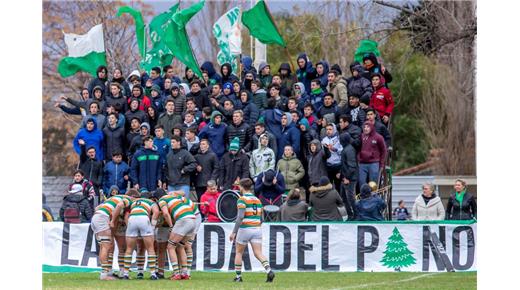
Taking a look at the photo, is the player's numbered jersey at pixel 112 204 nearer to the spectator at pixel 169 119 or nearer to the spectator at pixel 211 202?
the spectator at pixel 211 202

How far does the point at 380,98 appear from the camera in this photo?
27.1m

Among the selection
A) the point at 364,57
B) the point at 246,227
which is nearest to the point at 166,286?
the point at 246,227

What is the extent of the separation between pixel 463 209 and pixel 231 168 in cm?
511

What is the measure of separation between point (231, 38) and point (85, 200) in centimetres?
887

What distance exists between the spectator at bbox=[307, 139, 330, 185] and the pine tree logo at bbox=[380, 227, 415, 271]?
1988 millimetres

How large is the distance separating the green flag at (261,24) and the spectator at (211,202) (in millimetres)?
6804

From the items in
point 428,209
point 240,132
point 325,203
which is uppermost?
point 240,132

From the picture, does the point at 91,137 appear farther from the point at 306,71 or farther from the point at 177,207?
the point at 177,207

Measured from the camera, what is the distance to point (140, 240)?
2331 cm

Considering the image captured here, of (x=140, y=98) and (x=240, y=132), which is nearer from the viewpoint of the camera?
(x=240, y=132)

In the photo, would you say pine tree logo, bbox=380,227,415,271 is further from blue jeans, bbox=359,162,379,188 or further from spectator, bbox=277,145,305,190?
spectator, bbox=277,145,305,190

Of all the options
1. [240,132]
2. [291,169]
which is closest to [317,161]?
[291,169]

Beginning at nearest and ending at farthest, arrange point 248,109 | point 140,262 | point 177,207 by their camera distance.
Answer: point 177,207 < point 140,262 < point 248,109

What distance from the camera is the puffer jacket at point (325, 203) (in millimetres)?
25297
